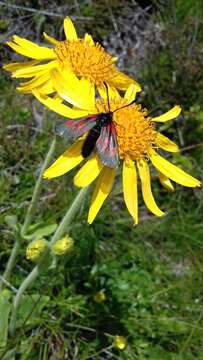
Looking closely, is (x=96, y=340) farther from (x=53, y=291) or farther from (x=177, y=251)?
(x=177, y=251)

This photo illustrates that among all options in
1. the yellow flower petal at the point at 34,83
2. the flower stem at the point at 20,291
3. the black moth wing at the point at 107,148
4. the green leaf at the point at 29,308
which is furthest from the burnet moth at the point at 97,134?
the green leaf at the point at 29,308

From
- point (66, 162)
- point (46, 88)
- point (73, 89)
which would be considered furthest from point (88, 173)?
point (46, 88)

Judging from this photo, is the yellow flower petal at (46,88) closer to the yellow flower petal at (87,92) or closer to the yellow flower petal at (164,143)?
the yellow flower petal at (87,92)

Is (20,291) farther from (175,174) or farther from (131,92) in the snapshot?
(131,92)

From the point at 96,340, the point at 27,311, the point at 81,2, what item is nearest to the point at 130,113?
the point at 27,311

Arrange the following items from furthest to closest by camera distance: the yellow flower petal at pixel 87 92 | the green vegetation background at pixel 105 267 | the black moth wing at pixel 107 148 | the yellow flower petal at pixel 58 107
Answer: the green vegetation background at pixel 105 267, the yellow flower petal at pixel 87 92, the yellow flower petal at pixel 58 107, the black moth wing at pixel 107 148
